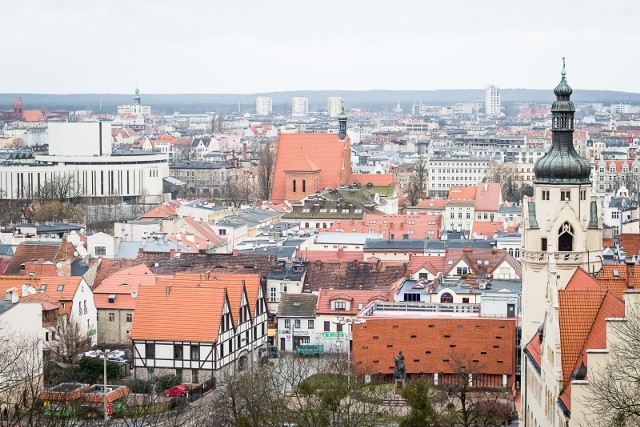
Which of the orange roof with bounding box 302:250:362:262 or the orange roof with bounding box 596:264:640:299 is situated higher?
the orange roof with bounding box 596:264:640:299

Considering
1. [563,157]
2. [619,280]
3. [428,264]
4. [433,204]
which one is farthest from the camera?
[433,204]

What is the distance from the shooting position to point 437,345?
193ft

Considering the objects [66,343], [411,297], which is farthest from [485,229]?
[66,343]

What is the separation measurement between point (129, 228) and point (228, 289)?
4041 centimetres

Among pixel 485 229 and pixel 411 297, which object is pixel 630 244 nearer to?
pixel 411 297

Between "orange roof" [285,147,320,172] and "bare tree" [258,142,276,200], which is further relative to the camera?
"bare tree" [258,142,276,200]

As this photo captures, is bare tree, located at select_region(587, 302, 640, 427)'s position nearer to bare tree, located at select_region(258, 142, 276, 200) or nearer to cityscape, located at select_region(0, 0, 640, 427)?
cityscape, located at select_region(0, 0, 640, 427)

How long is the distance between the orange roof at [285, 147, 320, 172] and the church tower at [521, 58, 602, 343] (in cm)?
8504

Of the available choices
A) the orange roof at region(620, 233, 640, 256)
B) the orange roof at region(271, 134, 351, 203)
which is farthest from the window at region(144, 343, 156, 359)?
the orange roof at region(271, 134, 351, 203)

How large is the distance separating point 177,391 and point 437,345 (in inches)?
405

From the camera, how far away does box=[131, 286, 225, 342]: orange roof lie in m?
59.3

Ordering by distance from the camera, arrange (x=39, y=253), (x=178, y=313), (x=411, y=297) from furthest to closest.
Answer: (x=39, y=253), (x=411, y=297), (x=178, y=313)

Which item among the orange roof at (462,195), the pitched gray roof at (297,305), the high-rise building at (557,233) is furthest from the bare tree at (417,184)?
the high-rise building at (557,233)

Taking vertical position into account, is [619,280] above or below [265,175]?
above
